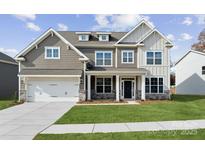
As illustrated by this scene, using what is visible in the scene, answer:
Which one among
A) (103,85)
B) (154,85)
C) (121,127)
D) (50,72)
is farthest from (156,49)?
(121,127)

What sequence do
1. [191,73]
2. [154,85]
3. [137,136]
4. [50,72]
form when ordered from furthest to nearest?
[191,73], [154,85], [50,72], [137,136]

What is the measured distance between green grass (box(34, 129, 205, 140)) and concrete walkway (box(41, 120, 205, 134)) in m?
0.63

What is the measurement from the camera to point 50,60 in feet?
74.7

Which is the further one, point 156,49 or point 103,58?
point 103,58

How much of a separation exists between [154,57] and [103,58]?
5.15m

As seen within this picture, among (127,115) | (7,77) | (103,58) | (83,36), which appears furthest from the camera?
(7,77)

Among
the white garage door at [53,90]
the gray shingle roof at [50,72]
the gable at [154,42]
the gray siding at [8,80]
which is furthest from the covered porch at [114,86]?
the gray siding at [8,80]

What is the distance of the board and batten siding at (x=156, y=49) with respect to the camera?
23.6 metres

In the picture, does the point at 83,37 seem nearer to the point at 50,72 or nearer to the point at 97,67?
the point at 97,67

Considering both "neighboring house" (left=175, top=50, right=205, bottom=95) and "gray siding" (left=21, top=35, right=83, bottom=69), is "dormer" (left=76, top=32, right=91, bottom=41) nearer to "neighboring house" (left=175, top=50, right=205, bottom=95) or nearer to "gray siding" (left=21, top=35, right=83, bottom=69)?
"gray siding" (left=21, top=35, right=83, bottom=69)

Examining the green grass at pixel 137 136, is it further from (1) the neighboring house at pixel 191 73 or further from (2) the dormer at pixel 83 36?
(1) the neighboring house at pixel 191 73

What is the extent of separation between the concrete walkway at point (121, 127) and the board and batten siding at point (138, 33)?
14.9m

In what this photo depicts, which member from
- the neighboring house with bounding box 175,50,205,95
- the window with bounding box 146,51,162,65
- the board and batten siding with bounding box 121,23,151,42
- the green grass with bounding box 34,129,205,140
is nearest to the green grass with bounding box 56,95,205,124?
the green grass with bounding box 34,129,205,140

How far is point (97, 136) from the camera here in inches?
323
